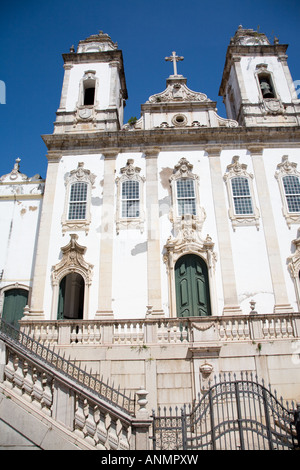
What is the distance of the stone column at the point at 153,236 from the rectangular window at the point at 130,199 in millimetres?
458

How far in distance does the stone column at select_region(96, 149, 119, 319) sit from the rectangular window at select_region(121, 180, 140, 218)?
1.59 ft

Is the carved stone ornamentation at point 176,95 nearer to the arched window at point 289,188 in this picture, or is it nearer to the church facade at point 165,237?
the church facade at point 165,237

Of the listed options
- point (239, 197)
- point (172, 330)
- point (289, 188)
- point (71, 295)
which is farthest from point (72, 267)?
point (289, 188)

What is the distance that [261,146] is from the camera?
662 inches

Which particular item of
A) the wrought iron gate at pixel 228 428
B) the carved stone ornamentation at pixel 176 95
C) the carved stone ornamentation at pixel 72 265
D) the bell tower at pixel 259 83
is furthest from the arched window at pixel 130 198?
the wrought iron gate at pixel 228 428

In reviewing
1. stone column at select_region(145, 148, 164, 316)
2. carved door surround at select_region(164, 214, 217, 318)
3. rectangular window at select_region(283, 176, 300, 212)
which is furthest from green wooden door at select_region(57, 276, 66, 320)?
rectangular window at select_region(283, 176, 300, 212)

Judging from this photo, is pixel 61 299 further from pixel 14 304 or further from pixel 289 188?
pixel 289 188

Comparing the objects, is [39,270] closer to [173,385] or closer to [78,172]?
[78,172]

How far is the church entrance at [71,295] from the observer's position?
1451cm

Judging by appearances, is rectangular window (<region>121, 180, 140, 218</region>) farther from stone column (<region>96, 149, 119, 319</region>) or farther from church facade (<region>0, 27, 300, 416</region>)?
stone column (<region>96, 149, 119, 319</region>)

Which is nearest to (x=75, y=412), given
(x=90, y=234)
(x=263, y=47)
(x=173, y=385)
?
(x=173, y=385)

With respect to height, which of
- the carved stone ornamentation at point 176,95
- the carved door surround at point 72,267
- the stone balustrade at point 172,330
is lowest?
the stone balustrade at point 172,330

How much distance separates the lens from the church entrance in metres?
14.5

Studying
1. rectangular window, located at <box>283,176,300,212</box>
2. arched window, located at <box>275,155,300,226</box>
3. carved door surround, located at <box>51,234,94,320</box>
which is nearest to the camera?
carved door surround, located at <box>51,234,94,320</box>
